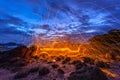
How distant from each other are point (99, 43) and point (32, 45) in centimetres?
1327

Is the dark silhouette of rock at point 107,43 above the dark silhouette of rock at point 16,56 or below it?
above

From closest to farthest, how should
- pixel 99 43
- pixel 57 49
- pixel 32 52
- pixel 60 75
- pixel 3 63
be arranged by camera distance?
pixel 60 75
pixel 3 63
pixel 32 52
pixel 99 43
pixel 57 49

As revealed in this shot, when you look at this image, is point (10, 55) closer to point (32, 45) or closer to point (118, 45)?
point (32, 45)

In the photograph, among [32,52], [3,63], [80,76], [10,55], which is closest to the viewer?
[80,76]

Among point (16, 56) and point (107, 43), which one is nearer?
point (16, 56)

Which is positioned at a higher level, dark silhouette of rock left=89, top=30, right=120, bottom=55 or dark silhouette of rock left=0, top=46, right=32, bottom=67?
dark silhouette of rock left=89, top=30, right=120, bottom=55

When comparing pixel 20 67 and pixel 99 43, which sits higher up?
pixel 99 43

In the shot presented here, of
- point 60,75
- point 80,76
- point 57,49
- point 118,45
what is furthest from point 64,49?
point 80,76

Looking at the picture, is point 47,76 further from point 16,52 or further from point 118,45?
point 118,45

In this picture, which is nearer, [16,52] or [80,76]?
[80,76]

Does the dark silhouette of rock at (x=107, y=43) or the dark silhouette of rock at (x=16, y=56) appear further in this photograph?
the dark silhouette of rock at (x=107, y=43)

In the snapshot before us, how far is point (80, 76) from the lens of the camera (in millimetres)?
19156

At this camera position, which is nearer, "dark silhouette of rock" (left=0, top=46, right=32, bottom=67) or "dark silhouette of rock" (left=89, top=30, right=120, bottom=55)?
"dark silhouette of rock" (left=0, top=46, right=32, bottom=67)

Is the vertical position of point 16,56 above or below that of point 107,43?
below
